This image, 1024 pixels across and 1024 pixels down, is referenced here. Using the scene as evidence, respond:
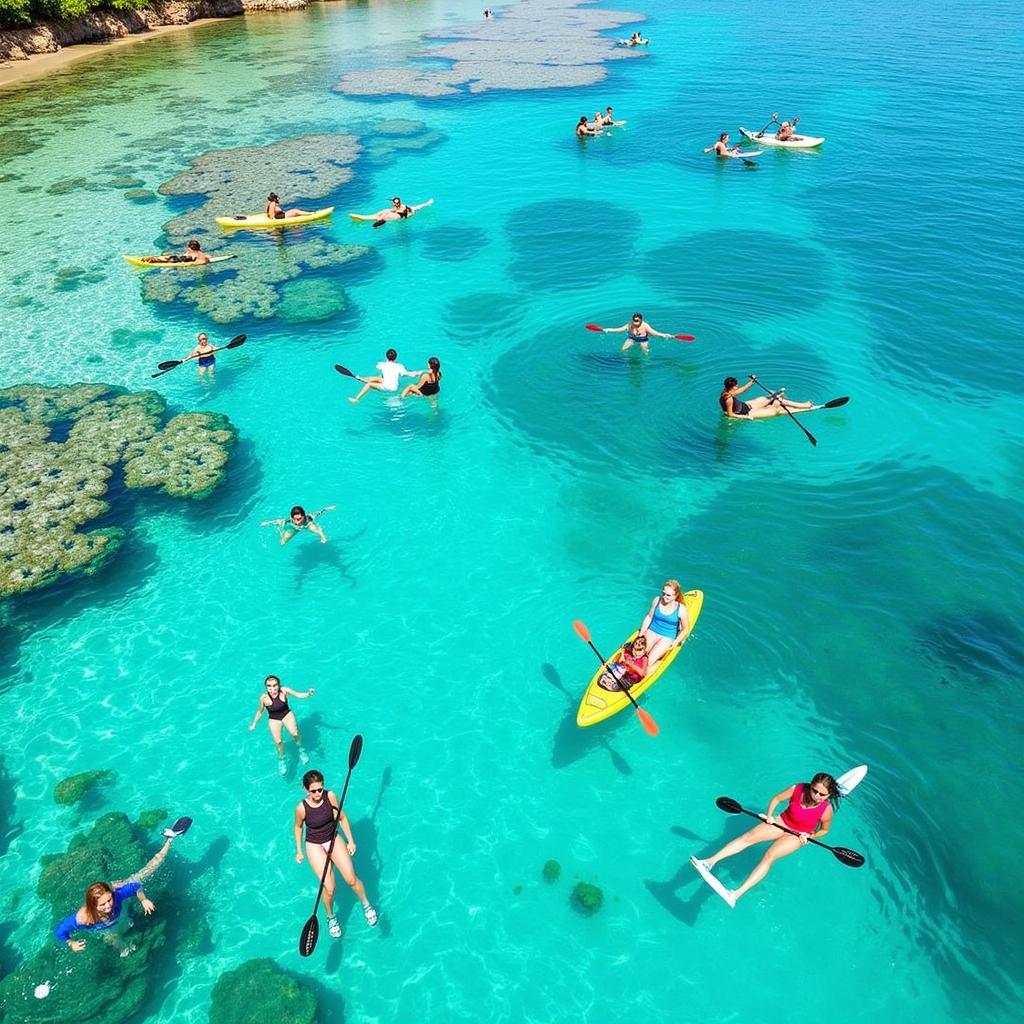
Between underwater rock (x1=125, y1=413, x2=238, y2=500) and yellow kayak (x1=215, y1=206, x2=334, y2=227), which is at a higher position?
yellow kayak (x1=215, y1=206, x2=334, y2=227)

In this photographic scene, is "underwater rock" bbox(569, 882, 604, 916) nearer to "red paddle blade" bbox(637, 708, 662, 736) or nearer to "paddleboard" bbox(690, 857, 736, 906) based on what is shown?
"paddleboard" bbox(690, 857, 736, 906)

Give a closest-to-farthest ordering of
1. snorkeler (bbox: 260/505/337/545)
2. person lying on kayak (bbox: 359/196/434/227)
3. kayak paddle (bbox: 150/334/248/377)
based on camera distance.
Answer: snorkeler (bbox: 260/505/337/545) → kayak paddle (bbox: 150/334/248/377) → person lying on kayak (bbox: 359/196/434/227)

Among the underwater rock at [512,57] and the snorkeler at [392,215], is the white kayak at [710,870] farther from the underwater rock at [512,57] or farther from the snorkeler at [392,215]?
the underwater rock at [512,57]

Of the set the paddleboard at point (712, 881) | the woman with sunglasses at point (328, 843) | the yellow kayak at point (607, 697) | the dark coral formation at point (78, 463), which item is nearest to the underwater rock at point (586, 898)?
the paddleboard at point (712, 881)

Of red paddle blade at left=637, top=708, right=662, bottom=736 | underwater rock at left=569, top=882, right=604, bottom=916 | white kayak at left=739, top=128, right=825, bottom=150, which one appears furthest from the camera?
white kayak at left=739, top=128, right=825, bottom=150

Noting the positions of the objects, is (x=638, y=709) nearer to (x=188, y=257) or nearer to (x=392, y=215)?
(x=188, y=257)

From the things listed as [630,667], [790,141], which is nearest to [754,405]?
[630,667]

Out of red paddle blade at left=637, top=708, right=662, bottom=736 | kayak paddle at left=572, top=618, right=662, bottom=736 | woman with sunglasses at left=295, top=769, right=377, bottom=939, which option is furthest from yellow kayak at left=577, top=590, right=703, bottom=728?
woman with sunglasses at left=295, top=769, right=377, bottom=939

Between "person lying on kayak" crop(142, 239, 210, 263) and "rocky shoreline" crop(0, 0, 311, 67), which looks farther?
"rocky shoreline" crop(0, 0, 311, 67)
